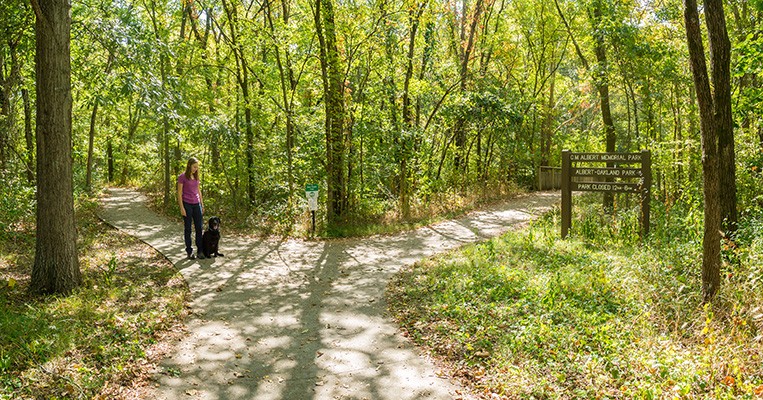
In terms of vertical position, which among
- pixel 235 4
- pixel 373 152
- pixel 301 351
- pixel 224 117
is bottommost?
pixel 301 351

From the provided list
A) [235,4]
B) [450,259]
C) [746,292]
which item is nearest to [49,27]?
[450,259]

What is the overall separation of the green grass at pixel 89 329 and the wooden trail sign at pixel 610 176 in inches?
304

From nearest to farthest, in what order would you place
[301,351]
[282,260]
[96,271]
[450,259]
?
1. [301,351]
2. [96,271]
3. [450,259]
4. [282,260]

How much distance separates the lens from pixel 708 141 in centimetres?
539

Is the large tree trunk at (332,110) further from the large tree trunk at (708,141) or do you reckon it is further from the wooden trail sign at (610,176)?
the large tree trunk at (708,141)

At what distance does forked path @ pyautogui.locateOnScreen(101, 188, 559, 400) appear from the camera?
183 inches

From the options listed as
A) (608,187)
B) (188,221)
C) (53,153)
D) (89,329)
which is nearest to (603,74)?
(608,187)

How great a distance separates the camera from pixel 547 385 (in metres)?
4.37

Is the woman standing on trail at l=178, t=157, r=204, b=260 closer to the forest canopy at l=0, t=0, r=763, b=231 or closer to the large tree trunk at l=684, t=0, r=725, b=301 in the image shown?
Answer: the forest canopy at l=0, t=0, r=763, b=231

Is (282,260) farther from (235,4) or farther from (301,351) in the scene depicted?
(235,4)

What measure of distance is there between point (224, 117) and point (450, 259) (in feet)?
28.8

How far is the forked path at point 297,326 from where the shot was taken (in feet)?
15.2

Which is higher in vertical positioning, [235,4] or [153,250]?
[235,4]

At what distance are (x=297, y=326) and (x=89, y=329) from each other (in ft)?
7.57
